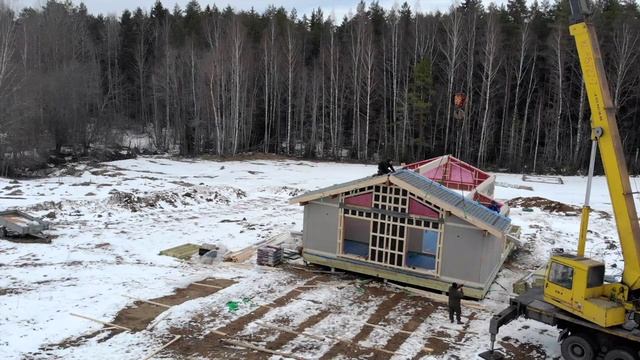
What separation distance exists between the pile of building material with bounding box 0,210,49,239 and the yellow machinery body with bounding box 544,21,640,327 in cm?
1704

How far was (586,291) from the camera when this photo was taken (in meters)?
10.0

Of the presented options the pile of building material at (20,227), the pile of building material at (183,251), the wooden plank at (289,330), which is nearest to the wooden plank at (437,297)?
the wooden plank at (289,330)

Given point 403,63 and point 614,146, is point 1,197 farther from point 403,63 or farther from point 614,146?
point 403,63

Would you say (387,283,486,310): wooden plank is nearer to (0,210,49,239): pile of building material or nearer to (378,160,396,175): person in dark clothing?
(378,160,396,175): person in dark clothing

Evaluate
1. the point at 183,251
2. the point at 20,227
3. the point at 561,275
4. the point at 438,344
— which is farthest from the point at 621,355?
the point at 20,227

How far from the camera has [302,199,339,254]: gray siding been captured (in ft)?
53.5

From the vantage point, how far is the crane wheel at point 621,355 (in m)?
9.57

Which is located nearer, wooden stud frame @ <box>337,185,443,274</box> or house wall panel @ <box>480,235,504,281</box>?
house wall panel @ <box>480,235,504,281</box>

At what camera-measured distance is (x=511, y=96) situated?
44844mm

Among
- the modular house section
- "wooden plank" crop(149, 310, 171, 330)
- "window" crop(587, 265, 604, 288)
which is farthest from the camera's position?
the modular house section

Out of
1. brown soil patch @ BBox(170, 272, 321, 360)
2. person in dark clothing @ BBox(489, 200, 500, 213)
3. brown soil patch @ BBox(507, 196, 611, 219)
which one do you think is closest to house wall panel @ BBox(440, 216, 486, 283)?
person in dark clothing @ BBox(489, 200, 500, 213)

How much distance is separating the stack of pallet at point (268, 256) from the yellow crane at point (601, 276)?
8063mm

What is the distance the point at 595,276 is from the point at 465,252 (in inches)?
177

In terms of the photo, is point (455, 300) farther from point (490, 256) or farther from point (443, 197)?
point (443, 197)
